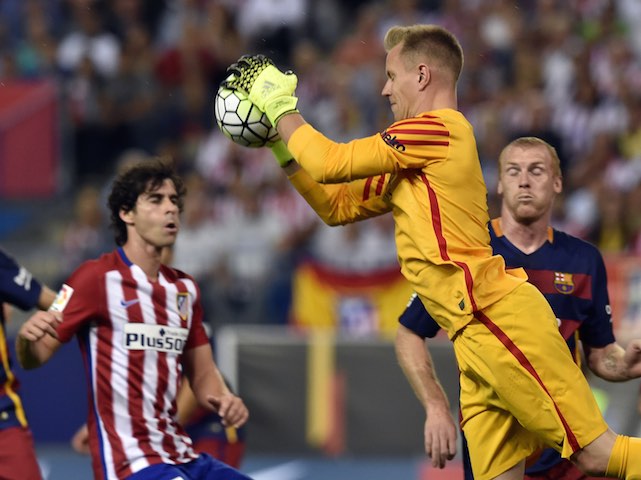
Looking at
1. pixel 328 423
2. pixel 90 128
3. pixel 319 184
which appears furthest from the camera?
pixel 90 128

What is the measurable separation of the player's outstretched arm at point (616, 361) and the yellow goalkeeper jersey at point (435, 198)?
665mm

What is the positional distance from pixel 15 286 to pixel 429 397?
1966 millimetres

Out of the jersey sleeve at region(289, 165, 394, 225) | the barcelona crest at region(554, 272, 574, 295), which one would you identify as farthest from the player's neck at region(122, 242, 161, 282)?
the barcelona crest at region(554, 272, 574, 295)

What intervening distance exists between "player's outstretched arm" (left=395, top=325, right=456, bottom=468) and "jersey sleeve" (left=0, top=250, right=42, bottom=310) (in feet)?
5.60

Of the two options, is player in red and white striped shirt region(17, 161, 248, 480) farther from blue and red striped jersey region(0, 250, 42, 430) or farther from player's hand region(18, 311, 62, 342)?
blue and red striped jersey region(0, 250, 42, 430)

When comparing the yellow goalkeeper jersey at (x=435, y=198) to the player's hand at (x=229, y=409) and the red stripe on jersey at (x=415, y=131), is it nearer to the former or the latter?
the red stripe on jersey at (x=415, y=131)

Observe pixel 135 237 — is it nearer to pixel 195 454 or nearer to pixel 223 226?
pixel 195 454

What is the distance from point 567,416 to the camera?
503cm

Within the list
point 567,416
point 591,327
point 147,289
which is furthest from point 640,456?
point 147,289

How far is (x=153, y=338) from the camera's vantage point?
5.71m

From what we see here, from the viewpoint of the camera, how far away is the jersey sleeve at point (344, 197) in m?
5.57

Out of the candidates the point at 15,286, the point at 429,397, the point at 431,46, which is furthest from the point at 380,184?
the point at 15,286

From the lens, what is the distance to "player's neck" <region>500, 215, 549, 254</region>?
5855 millimetres

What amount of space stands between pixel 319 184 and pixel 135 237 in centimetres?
89
